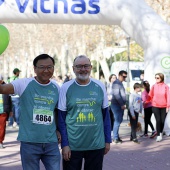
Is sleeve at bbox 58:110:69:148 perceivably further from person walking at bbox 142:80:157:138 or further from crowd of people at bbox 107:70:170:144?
person walking at bbox 142:80:157:138

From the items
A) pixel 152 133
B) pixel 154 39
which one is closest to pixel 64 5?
pixel 154 39

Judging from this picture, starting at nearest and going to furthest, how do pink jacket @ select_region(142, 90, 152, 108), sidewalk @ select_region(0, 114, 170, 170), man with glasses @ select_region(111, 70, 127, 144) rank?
sidewalk @ select_region(0, 114, 170, 170)
man with glasses @ select_region(111, 70, 127, 144)
pink jacket @ select_region(142, 90, 152, 108)

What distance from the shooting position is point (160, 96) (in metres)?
13.8

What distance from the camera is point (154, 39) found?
15.3 m

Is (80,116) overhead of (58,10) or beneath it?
beneath

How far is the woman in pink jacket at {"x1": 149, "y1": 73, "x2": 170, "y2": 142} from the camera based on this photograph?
13766mm

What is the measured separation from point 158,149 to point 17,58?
83194 millimetres

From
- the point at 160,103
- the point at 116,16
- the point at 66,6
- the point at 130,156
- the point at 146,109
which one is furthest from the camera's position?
the point at 116,16

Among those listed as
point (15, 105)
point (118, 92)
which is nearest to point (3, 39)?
point (118, 92)

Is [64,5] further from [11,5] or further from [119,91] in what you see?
[119,91]

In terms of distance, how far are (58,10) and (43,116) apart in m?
10.1

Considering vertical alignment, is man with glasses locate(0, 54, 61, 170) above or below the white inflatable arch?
below

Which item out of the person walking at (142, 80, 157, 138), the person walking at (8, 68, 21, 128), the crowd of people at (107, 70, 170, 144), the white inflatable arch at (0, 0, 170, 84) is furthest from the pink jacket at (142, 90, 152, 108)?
the person walking at (8, 68, 21, 128)

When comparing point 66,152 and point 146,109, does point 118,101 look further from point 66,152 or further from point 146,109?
point 66,152
